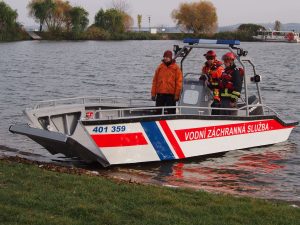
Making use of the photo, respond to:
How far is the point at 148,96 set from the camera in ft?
94.4

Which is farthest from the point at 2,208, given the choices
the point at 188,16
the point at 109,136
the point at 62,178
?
the point at 188,16

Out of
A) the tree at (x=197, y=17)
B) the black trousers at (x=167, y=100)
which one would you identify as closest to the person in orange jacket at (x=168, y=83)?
the black trousers at (x=167, y=100)

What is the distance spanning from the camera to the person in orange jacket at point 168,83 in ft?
45.4

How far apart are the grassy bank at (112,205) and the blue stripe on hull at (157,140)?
2.79 meters

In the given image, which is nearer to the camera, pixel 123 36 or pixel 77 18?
pixel 77 18

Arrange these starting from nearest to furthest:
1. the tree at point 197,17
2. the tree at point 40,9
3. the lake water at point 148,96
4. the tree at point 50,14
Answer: the lake water at point 148,96 → the tree at point 40,9 → the tree at point 50,14 → the tree at point 197,17

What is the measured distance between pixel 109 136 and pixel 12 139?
17.5 feet

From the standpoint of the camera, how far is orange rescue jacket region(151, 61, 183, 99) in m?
13.9

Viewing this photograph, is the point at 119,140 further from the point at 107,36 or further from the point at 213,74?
the point at 107,36

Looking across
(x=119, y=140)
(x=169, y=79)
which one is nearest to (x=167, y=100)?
(x=169, y=79)

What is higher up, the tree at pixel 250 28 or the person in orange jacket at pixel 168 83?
the person in orange jacket at pixel 168 83

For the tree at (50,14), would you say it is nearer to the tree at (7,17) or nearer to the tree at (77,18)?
Result: the tree at (77,18)

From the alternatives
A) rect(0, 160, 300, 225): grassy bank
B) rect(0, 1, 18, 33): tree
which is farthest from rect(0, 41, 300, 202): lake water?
rect(0, 1, 18, 33): tree

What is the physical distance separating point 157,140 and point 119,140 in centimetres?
91
